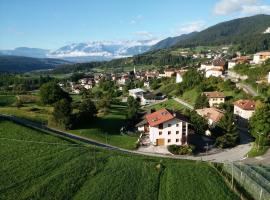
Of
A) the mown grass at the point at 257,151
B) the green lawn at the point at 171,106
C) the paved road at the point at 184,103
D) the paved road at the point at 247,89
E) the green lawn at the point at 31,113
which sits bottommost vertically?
the green lawn at the point at 171,106

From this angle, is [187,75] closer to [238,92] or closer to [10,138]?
[238,92]

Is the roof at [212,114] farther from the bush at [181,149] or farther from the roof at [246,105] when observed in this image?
the bush at [181,149]

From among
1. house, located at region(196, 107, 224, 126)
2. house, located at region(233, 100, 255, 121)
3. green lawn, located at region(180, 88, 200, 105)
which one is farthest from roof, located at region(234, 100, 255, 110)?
green lawn, located at region(180, 88, 200, 105)

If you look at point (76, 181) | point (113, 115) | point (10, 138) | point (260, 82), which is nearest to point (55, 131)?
point (10, 138)

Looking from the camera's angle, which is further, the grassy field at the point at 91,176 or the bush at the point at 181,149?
the bush at the point at 181,149

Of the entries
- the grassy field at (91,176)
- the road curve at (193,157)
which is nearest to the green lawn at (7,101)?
the road curve at (193,157)

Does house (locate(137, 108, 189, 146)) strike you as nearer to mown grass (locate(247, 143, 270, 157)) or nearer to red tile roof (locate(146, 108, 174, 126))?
red tile roof (locate(146, 108, 174, 126))

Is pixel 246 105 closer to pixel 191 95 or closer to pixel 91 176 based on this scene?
pixel 191 95
